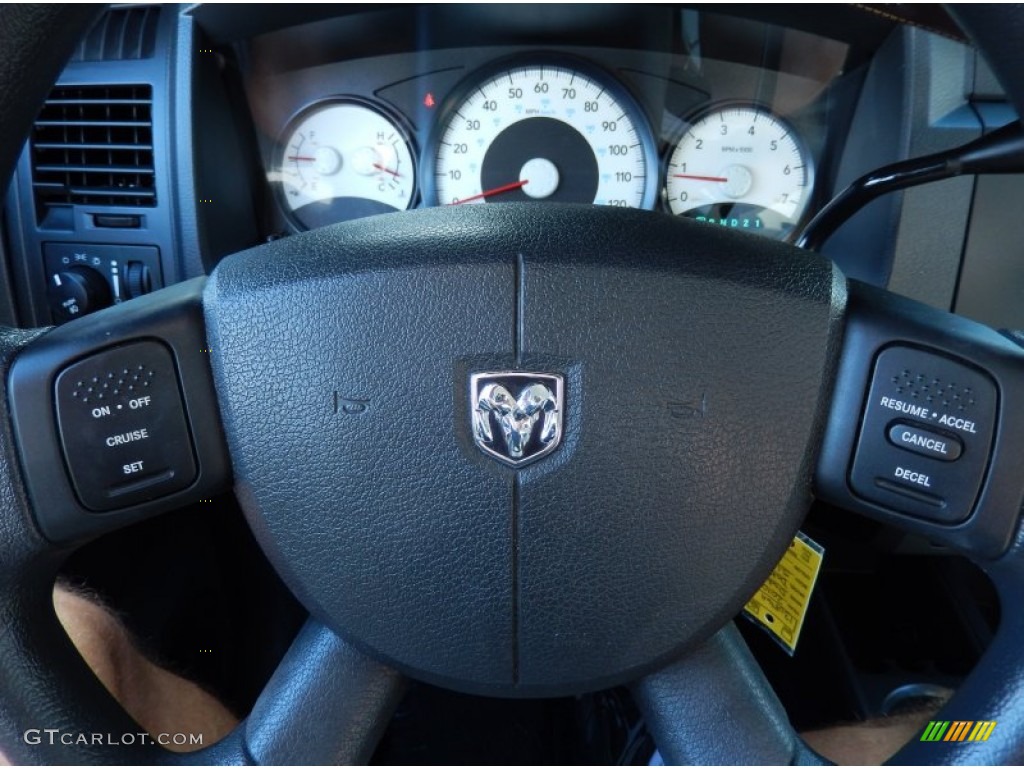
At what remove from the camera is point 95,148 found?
4.23 ft

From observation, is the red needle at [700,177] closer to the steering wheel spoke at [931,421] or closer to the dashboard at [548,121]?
the dashboard at [548,121]

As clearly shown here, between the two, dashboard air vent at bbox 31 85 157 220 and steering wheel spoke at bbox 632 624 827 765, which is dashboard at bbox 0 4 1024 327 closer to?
dashboard air vent at bbox 31 85 157 220

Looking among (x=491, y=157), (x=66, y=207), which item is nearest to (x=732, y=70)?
(x=491, y=157)

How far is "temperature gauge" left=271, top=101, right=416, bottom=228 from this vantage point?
147cm

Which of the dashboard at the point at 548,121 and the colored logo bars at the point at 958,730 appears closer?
the colored logo bars at the point at 958,730

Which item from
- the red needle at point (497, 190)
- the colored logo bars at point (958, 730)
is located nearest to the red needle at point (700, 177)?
the red needle at point (497, 190)

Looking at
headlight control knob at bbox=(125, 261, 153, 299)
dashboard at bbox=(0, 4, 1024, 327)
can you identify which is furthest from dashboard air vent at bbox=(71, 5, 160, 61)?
headlight control knob at bbox=(125, 261, 153, 299)

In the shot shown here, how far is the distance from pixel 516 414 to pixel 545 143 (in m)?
0.97

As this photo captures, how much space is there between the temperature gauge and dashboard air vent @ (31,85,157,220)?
0.81 feet

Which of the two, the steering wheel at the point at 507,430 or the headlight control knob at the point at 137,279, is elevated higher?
the steering wheel at the point at 507,430

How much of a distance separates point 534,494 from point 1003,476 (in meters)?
0.28

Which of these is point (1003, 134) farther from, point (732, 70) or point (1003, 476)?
point (732, 70)

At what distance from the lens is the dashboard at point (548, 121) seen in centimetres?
142

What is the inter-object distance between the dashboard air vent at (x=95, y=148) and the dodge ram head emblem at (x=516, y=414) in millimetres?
874
